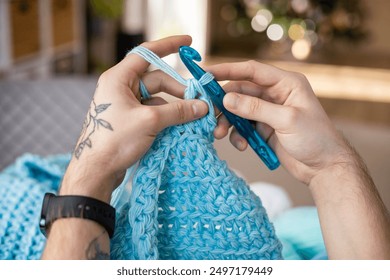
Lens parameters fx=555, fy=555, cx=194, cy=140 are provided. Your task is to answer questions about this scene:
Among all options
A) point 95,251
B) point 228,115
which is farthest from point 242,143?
point 95,251

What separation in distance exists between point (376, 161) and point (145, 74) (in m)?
0.93

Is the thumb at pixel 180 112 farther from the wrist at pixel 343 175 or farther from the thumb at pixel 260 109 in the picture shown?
the wrist at pixel 343 175

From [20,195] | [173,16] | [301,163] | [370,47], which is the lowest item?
[370,47]

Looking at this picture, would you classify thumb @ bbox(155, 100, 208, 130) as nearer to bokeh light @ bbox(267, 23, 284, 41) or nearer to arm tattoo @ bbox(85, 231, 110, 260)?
arm tattoo @ bbox(85, 231, 110, 260)

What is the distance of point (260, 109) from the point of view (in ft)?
2.36

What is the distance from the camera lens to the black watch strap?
65 centimetres

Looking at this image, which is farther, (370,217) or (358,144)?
(358,144)

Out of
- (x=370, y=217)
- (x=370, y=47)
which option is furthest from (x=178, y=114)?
(x=370, y=47)

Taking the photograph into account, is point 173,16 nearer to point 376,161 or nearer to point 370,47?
point 370,47

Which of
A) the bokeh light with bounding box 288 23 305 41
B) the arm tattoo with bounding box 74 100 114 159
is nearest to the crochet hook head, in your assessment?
the arm tattoo with bounding box 74 100 114 159

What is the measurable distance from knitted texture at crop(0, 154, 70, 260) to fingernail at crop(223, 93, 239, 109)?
1.19 ft

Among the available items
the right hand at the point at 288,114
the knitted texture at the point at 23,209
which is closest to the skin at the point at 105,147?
the right hand at the point at 288,114

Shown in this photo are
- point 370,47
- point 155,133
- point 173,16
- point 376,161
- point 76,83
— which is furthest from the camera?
point 370,47

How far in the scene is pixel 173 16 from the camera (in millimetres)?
5117
